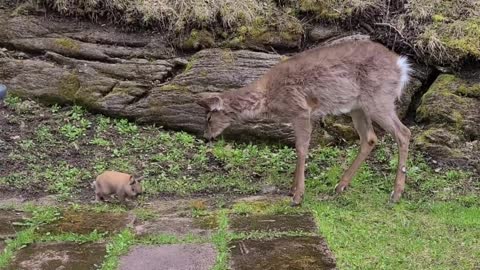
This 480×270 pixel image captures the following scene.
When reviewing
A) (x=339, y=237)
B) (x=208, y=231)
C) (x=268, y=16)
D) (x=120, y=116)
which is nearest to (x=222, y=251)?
(x=208, y=231)

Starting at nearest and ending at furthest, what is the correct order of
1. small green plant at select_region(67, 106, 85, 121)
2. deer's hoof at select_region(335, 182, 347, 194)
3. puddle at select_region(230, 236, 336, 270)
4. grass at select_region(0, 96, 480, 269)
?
puddle at select_region(230, 236, 336, 270), grass at select_region(0, 96, 480, 269), deer's hoof at select_region(335, 182, 347, 194), small green plant at select_region(67, 106, 85, 121)

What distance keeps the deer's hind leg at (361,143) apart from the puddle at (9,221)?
3.08 meters

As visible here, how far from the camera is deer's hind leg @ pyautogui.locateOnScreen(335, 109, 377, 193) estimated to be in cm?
696

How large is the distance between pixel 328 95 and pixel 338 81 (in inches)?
6.9

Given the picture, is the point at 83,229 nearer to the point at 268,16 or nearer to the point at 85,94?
the point at 85,94

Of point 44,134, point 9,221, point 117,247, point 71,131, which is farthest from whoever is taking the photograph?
point 71,131

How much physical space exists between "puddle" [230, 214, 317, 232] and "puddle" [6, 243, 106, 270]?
1211 mm

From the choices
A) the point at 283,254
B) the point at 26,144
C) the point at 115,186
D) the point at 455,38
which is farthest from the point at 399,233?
the point at 26,144

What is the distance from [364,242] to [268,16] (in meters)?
4.39

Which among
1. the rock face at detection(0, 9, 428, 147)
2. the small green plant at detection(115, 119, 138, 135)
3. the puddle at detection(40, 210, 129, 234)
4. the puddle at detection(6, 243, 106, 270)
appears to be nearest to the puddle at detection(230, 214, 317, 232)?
the puddle at detection(40, 210, 129, 234)

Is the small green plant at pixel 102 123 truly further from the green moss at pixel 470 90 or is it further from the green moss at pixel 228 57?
the green moss at pixel 470 90

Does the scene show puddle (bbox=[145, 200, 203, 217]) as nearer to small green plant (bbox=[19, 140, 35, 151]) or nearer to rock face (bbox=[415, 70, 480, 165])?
small green plant (bbox=[19, 140, 35, 151])

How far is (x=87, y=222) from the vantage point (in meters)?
5.96

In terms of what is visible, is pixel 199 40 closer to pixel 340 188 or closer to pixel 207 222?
pixel 340 188
